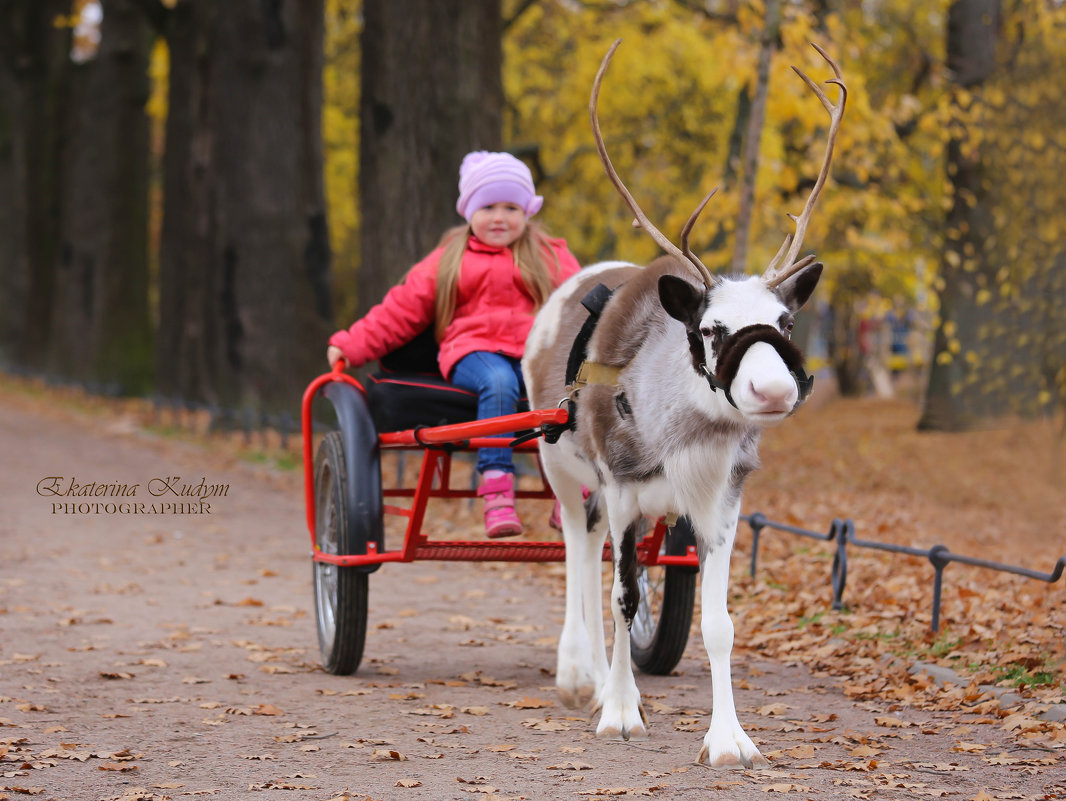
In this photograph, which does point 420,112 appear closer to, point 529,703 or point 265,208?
point 265,208

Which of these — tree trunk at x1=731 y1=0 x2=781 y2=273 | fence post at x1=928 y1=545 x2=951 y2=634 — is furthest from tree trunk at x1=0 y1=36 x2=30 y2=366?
fence post at x1=928 y1=545 x2=951 y2=634

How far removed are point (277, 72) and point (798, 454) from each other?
8.15 metres

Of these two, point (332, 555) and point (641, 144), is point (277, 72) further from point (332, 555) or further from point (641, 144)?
point (332, 555)

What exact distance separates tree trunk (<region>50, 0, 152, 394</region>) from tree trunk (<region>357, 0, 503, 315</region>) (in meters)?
11.6

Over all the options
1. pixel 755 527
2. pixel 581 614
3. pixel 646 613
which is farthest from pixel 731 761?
pixel 755 527

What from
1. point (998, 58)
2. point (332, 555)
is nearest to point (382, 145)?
point (332, 555)

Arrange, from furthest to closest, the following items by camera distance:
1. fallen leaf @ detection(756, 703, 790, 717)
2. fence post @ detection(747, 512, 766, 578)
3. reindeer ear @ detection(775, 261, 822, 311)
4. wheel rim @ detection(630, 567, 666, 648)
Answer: fence post @ detection(747, 512, 766, 578) → wheel rim @ detection(630, 567, 666, 648) → fallen leaf @ detection(756, 703, 790, 717) → reindeer ear @ detection(775, 261, 822, 311)

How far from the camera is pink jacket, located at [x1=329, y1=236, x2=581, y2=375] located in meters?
6.23

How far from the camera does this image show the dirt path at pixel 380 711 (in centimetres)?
446

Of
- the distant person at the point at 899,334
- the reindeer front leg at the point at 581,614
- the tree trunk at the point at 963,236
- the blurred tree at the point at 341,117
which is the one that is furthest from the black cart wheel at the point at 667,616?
the blurred tree at the point at 341,117

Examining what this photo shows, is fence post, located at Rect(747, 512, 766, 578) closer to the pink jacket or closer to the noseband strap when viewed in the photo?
the pink jacket

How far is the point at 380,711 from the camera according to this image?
5.56 meters

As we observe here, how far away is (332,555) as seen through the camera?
20.2 ft

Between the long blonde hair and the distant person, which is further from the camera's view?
the distant person
